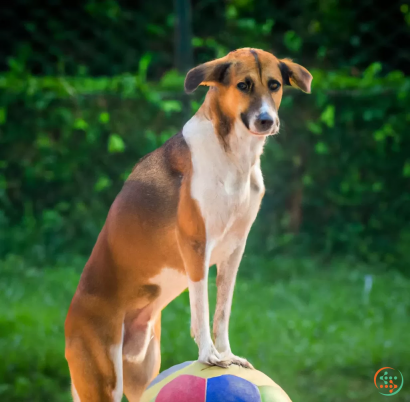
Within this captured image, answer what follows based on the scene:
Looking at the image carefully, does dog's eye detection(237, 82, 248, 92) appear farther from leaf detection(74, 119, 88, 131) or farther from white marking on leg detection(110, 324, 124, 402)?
leaf detection(74, 119, 88, 131)

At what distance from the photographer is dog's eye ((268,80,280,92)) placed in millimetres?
1927

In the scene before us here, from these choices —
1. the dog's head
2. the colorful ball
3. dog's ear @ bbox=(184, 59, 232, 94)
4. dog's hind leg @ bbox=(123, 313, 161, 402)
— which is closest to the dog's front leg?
the colorful ball

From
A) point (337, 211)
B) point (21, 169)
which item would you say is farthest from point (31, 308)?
point (337, 211)

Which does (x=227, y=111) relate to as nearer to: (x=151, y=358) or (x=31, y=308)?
(x=151, y=358)

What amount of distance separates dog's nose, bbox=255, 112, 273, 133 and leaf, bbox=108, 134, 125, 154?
323 centimetres

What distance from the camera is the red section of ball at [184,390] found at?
6.48 feet

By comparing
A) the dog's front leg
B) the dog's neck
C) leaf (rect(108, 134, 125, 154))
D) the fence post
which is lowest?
the dog's front leg

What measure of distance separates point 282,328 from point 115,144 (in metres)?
1.90

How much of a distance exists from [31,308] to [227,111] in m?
2.78

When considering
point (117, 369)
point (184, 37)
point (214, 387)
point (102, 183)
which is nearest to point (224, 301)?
point (214, 387)

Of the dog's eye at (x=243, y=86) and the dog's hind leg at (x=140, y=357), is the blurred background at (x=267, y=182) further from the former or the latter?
the dog's eye at (x=243, y=86)

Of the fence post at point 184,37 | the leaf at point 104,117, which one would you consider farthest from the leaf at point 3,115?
the fence post at point 184,37

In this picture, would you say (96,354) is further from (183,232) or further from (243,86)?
(243,86)

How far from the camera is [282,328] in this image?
4156 millimetres
